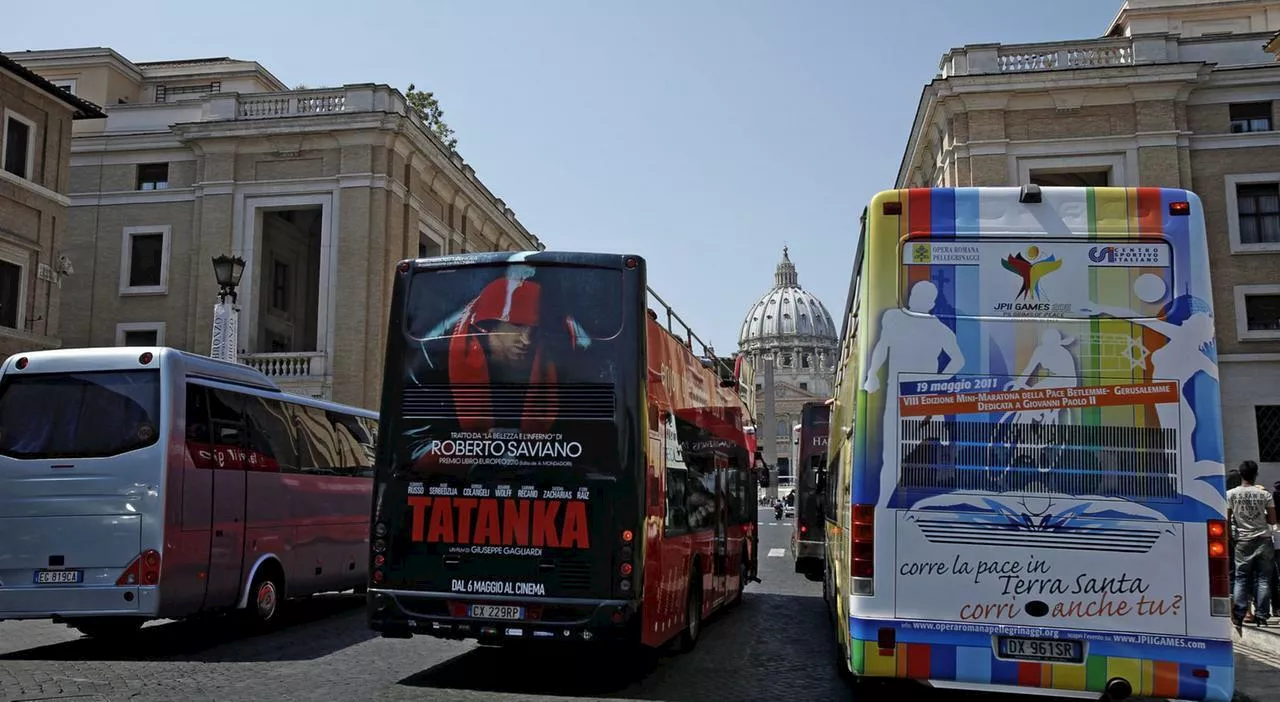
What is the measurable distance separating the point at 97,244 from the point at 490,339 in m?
33.7

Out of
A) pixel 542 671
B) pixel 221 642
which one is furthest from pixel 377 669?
pixel 221 642

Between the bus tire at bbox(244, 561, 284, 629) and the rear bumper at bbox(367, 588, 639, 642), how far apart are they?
3.87m

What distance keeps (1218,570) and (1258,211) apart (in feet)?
106

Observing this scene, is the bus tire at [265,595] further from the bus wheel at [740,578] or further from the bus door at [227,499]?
the bus wheel at [740,578]

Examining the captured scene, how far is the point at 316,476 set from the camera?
1355cm

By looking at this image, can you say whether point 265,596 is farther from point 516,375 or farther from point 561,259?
point 561,259

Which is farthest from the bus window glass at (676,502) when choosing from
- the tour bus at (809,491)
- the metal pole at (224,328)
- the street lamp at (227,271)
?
the metal pole at (224,328)

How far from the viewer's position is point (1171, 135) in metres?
33.9

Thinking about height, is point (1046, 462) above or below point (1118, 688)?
above

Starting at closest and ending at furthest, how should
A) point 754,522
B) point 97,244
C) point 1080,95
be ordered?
1. point 754,522
2. point 1080,95
3. point 97,244

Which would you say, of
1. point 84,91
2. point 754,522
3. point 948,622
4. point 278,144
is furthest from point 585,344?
point 84,91

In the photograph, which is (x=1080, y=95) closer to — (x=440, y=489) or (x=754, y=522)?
(x=754, y=522)

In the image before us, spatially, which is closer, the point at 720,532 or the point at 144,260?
the point at 720,532

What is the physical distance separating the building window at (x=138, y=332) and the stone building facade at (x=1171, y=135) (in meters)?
26.6
